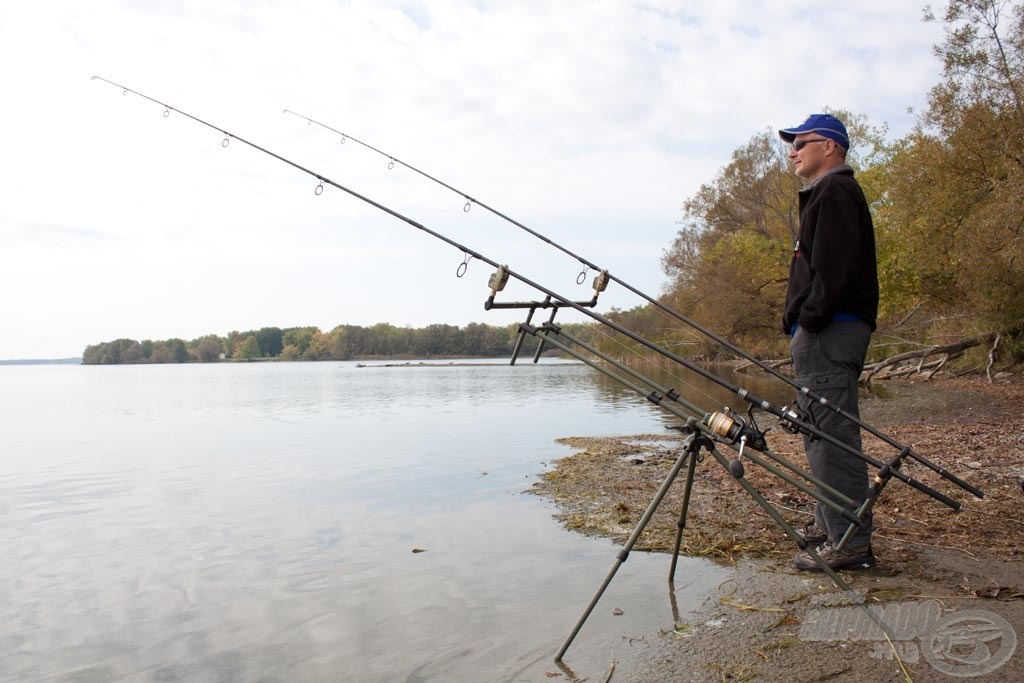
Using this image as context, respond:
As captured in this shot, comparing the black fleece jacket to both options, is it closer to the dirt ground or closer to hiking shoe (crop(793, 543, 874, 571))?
hiking shoe (crop(793, 543, 874, 571))

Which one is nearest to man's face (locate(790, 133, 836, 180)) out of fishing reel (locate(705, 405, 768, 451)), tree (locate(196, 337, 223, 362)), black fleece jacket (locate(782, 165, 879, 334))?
black fleece jacket (locate(782, 165, 879, 334))

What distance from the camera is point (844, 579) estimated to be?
12.4 ft

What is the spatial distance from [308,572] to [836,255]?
3.85m

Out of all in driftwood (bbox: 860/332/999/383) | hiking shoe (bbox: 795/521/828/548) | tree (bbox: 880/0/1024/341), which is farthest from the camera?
driftwood (bbox: 860/332/999/383)

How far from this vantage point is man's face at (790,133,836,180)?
4.05 meters

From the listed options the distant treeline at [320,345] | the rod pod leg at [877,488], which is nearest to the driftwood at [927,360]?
the rod pod leg at [877,488]

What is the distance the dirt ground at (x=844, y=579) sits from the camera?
2.97 m

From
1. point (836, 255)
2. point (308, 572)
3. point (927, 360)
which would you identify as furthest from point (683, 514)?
point (927, 360)

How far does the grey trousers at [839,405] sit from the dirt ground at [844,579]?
0.38 m

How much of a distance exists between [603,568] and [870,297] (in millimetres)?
2223

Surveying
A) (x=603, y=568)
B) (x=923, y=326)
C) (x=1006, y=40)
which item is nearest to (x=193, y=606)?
(x=603, y=568)

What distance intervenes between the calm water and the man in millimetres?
866

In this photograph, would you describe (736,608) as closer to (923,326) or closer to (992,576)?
(992,576)

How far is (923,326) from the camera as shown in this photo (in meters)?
31.5
